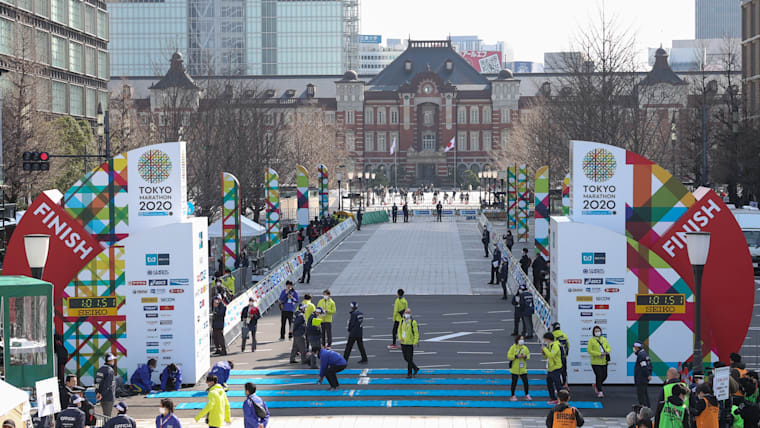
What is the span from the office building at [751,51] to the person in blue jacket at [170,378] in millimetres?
50612

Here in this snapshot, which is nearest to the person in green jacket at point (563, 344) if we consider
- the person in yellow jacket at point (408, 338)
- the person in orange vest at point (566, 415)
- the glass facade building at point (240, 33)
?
the person in yellow jacket at point (408, 338)

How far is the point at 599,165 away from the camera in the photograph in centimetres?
2183

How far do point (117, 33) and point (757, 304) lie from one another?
143451 mm

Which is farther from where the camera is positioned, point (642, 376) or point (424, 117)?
point (424, 117)

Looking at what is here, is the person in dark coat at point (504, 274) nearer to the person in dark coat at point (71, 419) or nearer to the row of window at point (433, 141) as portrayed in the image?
the person in dark coat at point (71, 419)

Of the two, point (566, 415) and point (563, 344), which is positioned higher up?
point (563, 344)

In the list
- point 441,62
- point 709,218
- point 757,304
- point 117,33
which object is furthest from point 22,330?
point 117,33

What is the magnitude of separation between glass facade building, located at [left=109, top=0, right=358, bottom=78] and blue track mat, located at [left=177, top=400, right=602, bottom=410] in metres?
143

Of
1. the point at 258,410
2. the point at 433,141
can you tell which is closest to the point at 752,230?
the point at 258,410

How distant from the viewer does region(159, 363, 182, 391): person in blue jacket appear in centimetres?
2094

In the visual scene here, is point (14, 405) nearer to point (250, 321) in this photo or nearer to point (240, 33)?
point (250, 321)

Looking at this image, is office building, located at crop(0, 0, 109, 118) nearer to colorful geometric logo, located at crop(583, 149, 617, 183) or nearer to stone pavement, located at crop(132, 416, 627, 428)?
colorful geometric logo, located at crop(583, 149, 617, 183)

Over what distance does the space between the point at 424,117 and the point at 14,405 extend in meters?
131

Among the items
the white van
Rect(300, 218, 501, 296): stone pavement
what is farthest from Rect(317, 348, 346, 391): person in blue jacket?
the white van
